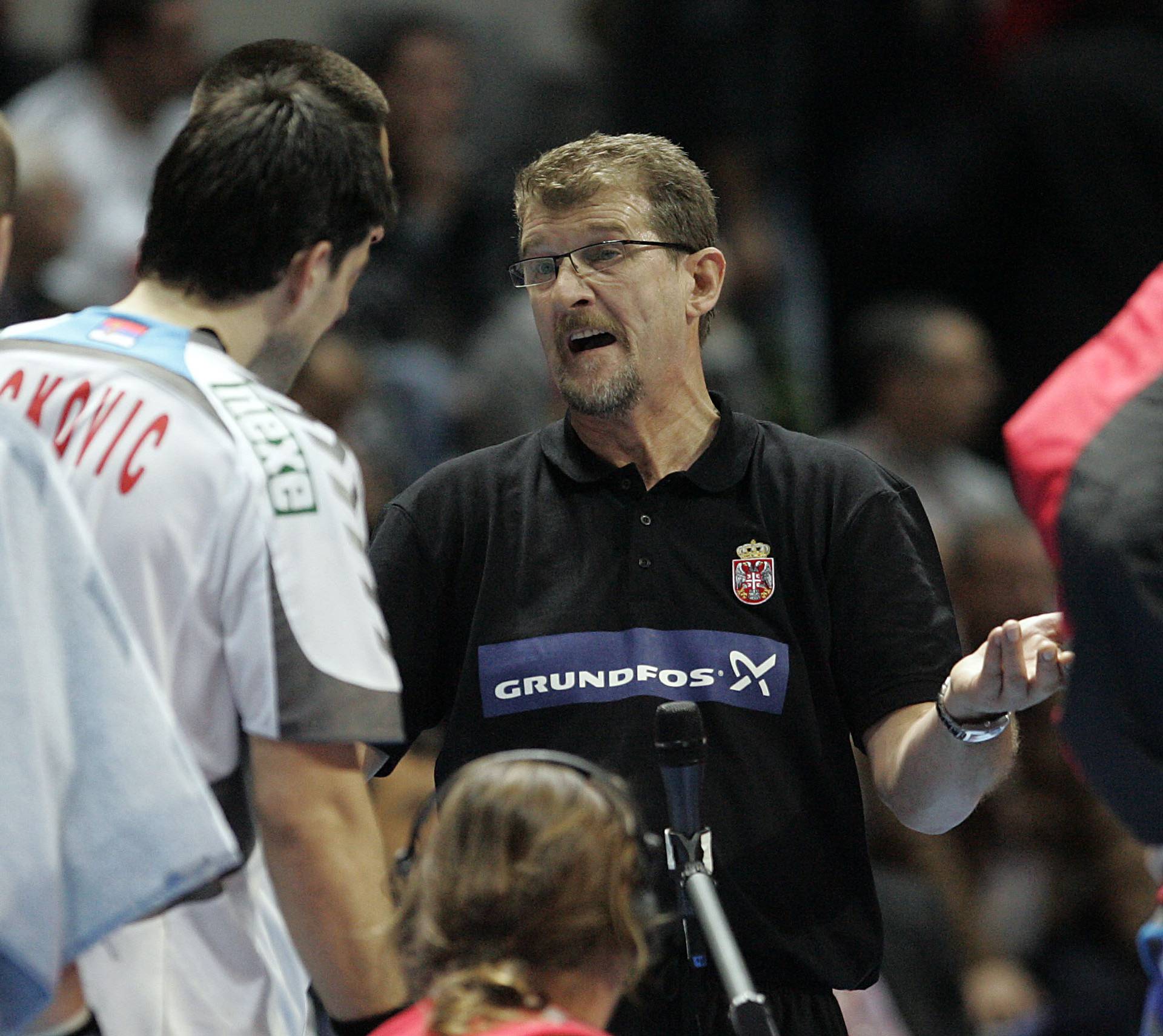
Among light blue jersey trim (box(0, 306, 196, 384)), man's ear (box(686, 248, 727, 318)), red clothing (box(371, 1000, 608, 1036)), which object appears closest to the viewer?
red clothing (box(371, 1000, 608, 1036))

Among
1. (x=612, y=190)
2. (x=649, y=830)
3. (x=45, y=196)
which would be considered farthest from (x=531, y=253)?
(x=45, y=196)

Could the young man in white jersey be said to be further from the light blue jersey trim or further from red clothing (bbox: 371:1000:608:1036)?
red clothing (bbox: 371:1000:608:1036)

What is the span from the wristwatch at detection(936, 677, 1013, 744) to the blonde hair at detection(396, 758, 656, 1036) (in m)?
0.80

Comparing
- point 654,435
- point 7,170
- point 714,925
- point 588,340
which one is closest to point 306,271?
point 7,170

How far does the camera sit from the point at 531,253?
306cm

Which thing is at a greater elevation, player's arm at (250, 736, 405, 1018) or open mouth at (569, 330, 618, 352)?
open mouth at (569, 330, 618, 352)

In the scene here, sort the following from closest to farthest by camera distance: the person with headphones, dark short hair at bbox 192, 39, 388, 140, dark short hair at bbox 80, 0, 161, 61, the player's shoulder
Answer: the person with headphones, dark short hair at bbox 192, 39, 388, 140, the player's shoulder, dark short hair at bbox 80, 0, 161, 61

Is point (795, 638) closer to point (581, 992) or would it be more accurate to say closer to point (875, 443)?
point (581, 992)

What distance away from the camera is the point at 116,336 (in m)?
2.51

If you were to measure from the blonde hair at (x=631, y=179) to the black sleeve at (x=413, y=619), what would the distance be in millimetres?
603

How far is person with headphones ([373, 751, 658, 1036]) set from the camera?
1.91m

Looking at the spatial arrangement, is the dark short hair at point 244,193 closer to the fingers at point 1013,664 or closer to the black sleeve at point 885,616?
the black sleeve at point 885,616

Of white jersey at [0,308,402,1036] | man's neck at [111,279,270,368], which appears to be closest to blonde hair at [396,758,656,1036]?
white jersey at [0,308,402,1036]

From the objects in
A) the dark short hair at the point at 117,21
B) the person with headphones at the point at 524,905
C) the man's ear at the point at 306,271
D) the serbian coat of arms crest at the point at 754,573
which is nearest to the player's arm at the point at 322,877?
the person with headphones at the point at 524,905
